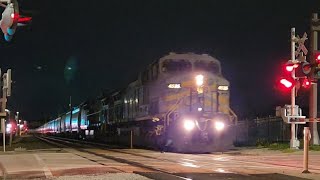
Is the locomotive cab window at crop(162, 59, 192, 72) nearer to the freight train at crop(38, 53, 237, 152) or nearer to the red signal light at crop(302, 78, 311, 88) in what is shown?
the freight train at crop(38, 53, 237, 152)

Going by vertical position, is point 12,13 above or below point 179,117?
above

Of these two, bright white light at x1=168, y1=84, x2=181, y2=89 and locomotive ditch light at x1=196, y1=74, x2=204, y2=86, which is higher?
locomotive ditch light at x1=196, y1=74, x2=204, y2=86

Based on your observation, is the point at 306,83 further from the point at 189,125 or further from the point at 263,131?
the point at 263,131

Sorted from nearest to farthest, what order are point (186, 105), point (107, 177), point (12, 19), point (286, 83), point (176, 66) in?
point (12, 19), point (107, 177), point (286, 83), point (186, 105), point (176, 66)

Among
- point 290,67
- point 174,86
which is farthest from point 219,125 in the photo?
point 290,67

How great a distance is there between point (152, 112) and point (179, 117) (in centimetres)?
294

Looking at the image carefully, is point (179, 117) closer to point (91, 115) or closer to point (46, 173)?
point (46, 173)

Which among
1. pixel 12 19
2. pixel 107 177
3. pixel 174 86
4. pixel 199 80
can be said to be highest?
pixel 199 80

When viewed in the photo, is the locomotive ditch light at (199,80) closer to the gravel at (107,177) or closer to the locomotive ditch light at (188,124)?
the locomotive ditch light at (188,124)

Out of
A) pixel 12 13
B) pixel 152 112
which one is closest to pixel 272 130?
pixel 152 112

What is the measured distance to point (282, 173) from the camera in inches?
554

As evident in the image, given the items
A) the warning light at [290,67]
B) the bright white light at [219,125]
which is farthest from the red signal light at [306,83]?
the bright white light at [219,125]

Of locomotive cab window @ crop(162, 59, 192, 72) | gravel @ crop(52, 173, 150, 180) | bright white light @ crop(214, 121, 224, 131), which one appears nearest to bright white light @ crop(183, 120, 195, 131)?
bright white light @ crop(214, 121, 224, 131)

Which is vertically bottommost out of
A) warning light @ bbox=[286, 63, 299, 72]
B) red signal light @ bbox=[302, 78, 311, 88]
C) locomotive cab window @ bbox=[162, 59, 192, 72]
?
red signal light @ bbox=[302, 78, 311, 88]
